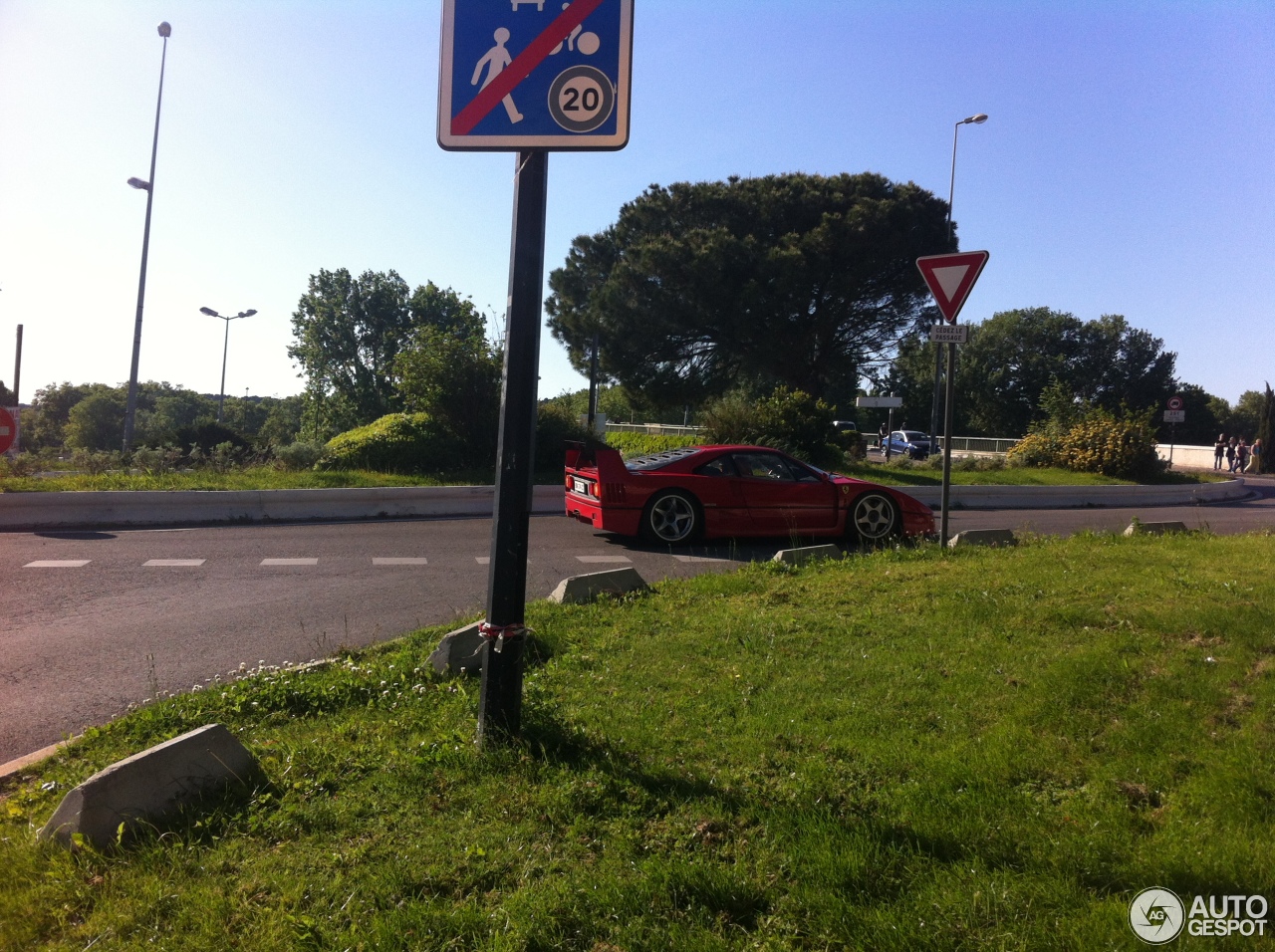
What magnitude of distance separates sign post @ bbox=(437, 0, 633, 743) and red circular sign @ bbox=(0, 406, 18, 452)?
11729 mm

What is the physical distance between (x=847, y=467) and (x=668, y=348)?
47.8ft

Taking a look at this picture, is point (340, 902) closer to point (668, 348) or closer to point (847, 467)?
point (847, 467)

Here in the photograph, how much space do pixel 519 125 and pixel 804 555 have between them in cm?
549

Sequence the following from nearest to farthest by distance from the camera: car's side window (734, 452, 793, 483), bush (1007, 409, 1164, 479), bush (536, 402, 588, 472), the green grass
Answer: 1. the green grass
2. car's side window (734, 452, 793, 483)
3. bush (536, 402, 588, 472)
4. bush (1007, 409, 1164, 479)

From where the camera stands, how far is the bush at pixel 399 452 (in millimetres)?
18406

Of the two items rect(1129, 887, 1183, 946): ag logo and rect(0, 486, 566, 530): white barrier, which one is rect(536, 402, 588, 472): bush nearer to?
rect(0, 486, 566, 530): white barrier

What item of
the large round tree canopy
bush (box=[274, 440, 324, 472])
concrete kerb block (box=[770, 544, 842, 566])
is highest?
the large round tree canopy

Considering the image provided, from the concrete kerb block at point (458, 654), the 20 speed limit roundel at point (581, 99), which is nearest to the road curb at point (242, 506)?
the concrete kerb block at point (458, 654)

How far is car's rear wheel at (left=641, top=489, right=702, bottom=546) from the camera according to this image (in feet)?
35.3

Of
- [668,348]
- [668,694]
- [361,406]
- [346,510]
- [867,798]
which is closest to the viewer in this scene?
[867,798]

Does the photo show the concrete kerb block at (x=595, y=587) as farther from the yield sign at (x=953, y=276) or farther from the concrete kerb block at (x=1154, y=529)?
the concrete kerb block at (x=1154, y=529)

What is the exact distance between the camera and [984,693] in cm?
414

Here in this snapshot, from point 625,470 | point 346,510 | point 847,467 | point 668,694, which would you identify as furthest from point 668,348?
point 668,694

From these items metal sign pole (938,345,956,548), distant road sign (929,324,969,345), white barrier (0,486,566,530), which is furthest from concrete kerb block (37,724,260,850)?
white barrier (0,486,566,530)
